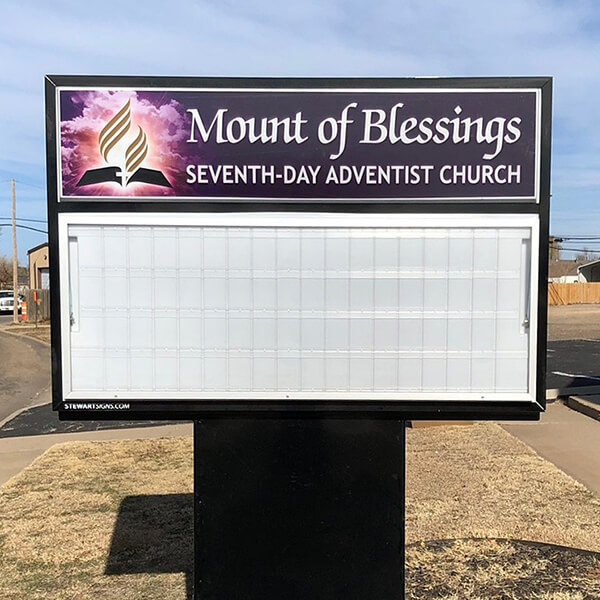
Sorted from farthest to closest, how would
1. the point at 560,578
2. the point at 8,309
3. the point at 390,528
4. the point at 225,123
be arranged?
the point at 8,309
the point at 560,578
the point at 390,528
the point at 225,123

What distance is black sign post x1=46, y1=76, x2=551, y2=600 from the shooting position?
294cm

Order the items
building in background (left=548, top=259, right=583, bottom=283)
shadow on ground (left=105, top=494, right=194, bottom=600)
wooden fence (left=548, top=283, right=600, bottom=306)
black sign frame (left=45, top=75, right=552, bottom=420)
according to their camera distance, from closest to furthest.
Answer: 1. black sign frame (left=45, top=75, right=552, bottom=420)
2. shadow on ground (left=105, top=494, right=194, bottom=600)
3. wooden fence (left=548, top=283, right=600, bottom=306)
4. building in background (left=548, top=259, right=583, bottom=283)

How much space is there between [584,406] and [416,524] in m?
4.87

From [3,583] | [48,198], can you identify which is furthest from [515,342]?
[3,583]

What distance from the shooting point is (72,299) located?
3016 millimetres

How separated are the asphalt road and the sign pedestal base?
707 centimetres

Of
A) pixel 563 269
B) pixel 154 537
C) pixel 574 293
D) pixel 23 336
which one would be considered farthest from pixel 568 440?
pixel 563 269

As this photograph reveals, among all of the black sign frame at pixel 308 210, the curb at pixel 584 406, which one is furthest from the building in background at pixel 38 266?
the black sign frame at pixel 308 210

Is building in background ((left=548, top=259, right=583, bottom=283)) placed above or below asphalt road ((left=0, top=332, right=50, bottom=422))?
above

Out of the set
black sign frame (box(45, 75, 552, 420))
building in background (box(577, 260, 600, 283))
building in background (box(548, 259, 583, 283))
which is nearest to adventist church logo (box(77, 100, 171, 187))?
black sign frame (box(45, 75, 552, 420))

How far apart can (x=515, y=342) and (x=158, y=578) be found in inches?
102

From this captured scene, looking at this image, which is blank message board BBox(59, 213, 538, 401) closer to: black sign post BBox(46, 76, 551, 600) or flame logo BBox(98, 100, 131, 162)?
black sign post BBox(46, 76, 551, 600)

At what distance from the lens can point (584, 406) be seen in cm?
839

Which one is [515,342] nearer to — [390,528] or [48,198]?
[390,528]
